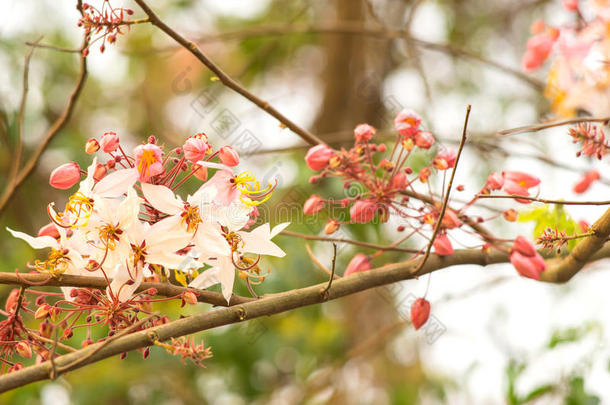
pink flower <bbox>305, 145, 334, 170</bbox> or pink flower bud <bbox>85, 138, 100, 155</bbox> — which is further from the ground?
pink flower bud <bbox>85, 138, 100, 155</bbox>

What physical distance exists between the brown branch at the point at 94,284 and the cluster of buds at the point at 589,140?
Result: 47 centimetres

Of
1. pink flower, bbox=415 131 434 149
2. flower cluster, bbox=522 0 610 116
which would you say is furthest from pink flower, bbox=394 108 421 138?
flower cluster, bbox=522 0 610 116

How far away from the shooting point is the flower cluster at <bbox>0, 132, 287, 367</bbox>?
78 centimetres

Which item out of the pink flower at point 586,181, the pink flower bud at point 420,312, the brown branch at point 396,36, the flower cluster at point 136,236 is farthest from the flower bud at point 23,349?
the brown branch at point 396,36

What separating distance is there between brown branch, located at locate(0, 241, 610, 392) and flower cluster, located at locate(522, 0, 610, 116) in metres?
0.62

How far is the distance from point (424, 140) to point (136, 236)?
1.47ft

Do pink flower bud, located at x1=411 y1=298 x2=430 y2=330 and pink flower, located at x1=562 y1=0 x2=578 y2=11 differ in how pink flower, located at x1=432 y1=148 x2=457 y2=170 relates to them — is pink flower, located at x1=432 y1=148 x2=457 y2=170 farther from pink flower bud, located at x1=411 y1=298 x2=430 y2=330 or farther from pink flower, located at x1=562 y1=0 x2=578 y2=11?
pink flower, located at x1=562 y1=0 x2=578 y2=11

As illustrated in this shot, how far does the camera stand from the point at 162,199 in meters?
0.79

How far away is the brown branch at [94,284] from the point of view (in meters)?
0.72

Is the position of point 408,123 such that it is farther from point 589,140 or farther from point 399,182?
point 589,140

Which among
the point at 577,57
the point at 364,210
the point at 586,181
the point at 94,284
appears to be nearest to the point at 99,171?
the point at 94,284

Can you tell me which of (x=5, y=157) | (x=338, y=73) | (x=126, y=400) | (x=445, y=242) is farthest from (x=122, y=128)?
(x=445, y=242)

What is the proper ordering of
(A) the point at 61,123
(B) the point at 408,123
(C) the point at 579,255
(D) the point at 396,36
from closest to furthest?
1. (C) the point at 579,255
2. (B) the point at 408,123
3. (A) the point at 61,123
4. (D) the point at 396,36

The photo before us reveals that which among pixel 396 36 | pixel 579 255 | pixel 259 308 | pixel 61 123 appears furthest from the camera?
pixel 396 36
